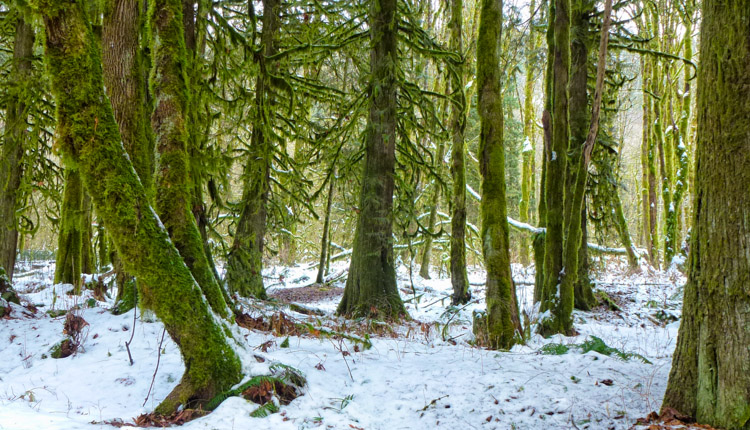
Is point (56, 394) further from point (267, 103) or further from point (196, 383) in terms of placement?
point (267, 103)

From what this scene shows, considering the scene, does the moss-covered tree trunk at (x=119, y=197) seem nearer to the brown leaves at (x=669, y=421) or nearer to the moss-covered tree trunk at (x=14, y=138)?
the brown leaves at (x=669, y=421)

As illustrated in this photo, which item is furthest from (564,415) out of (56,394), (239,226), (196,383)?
(239,226)

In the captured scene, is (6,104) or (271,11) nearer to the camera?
(6,104)

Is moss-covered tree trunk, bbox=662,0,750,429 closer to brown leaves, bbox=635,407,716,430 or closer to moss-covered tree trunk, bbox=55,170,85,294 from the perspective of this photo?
brown leaves, bbox=635,407,716,430

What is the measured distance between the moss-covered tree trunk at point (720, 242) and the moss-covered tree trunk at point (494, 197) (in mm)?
2269

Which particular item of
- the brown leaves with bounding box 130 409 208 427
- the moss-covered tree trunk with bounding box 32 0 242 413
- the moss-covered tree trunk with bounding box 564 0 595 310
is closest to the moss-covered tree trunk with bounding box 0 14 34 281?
the moss-covered tree trunk with bounding box 32 0 242 413

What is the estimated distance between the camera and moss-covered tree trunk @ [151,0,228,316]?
3.62 meters

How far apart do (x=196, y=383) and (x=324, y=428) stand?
987mm

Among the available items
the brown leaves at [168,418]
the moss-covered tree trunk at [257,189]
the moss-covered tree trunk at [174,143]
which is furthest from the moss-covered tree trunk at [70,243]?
A: the brown leaves at [168,418]

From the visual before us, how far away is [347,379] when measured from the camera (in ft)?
13.0

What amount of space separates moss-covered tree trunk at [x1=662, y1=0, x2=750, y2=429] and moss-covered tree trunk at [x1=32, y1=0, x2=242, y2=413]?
312cm

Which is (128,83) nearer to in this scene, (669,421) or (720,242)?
(720,242)

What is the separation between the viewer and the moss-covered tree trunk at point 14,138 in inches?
269

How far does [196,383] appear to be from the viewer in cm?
317
